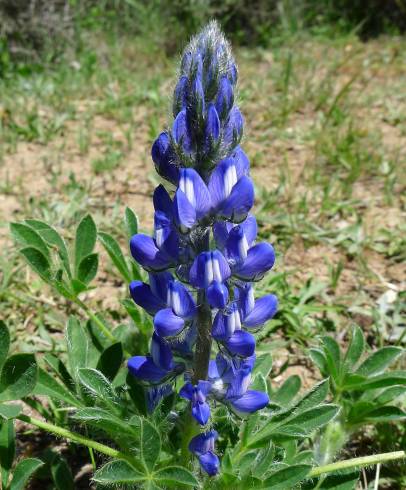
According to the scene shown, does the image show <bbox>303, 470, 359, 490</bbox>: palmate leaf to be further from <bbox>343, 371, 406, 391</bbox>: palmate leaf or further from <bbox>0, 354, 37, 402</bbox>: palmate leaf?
<bbox>0, 354, 37, 402</bbox>: palmate leaf

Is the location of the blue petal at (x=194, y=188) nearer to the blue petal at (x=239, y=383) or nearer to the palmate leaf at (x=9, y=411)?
the blue petal at (x=239, y=383)

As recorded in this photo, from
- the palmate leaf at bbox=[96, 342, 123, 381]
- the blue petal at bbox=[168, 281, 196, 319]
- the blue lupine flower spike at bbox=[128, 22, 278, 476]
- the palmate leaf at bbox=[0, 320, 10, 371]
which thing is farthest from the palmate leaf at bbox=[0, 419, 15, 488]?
the blue petal at bbox=[168, 281, 196, 319]

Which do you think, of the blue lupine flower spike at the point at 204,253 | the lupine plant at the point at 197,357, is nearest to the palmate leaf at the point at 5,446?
the lupine plant at the point at 197,357

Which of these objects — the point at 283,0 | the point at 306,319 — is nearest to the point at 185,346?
the point at 306,319

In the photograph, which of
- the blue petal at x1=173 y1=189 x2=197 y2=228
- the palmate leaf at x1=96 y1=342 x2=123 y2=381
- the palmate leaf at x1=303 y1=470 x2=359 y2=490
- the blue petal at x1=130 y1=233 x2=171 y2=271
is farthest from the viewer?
the palmate leaf at x1=96 y1=342 x2=123 y2=381

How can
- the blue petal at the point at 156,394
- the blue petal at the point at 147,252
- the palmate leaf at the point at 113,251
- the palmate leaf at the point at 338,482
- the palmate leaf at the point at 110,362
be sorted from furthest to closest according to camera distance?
the palmate leaf at the point at 113,251 < the palmate leaf at the point at 110,362 < the palmate leaf at the point at 338,482 < the blue petal at the point at 156,394 < the blue petal at the point at 147,252

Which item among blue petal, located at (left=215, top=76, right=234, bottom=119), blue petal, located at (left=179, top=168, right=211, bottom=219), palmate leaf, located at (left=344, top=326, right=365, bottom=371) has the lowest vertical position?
palmate leaf, located at (left=344, top=326, right=365, bottom=371)

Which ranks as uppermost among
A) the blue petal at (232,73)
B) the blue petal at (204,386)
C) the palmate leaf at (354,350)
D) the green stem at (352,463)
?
the blue petal at (232,73)
